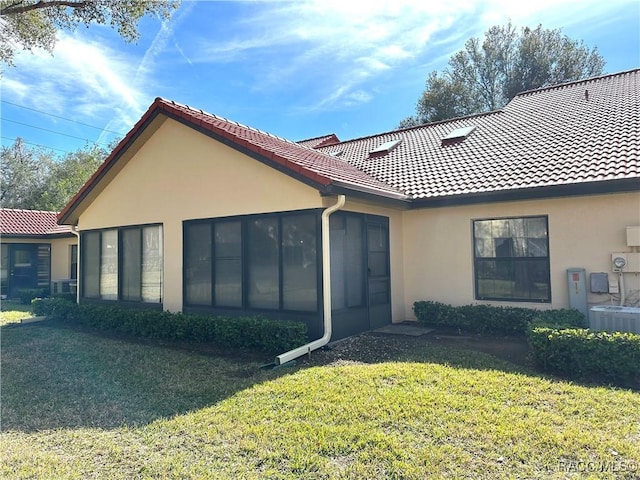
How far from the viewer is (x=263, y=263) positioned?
8.21m

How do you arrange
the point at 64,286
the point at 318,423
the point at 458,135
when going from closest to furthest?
1. the point at 318,423
2. the point at 458,135
3. the point at 64,286

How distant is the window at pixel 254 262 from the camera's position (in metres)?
7.63

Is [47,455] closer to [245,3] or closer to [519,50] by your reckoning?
[245,3]

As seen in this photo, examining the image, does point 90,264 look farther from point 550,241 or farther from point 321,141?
point 550,241

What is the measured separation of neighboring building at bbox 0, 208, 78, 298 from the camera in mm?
18250

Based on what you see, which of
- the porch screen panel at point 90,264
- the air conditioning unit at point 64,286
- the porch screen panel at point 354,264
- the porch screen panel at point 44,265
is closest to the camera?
the porch screen panel at point 354,264

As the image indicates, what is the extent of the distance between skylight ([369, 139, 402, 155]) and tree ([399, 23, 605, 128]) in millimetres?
15299

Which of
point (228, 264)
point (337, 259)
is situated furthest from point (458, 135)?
point (228, 264)

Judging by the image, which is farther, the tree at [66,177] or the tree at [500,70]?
the tree at [66,177]

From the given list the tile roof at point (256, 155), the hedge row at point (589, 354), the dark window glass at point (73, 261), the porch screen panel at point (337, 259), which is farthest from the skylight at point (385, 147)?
the dark window glass at point (73, 261)

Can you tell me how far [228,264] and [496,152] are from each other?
6.98m

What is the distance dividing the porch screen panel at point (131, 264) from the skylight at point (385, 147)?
750cm

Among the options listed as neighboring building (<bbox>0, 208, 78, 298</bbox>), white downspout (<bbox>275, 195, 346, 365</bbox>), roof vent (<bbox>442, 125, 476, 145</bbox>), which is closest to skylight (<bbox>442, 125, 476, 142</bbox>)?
roof vent (<bbox>442, 125, 476, 145</bbox>)

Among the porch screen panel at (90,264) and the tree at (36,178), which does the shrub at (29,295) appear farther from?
the tree at (36,178)
